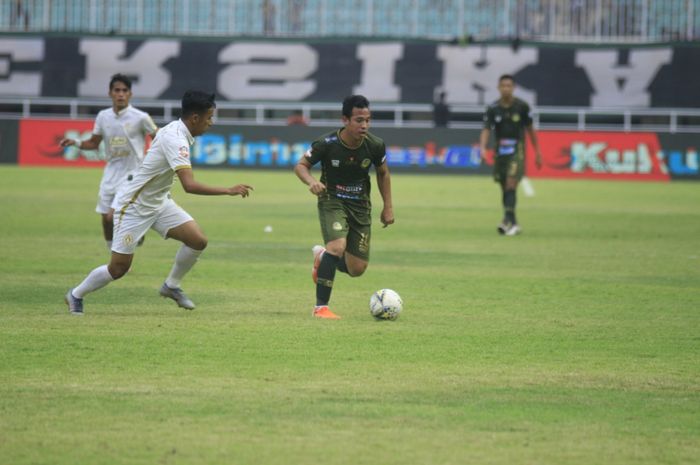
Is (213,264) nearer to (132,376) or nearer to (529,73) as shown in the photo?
(132,376)

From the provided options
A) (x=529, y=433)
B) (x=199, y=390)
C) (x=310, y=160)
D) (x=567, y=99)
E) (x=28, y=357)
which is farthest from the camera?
(x=567, y=99)

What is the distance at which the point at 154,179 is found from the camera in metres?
Answer: 11.1

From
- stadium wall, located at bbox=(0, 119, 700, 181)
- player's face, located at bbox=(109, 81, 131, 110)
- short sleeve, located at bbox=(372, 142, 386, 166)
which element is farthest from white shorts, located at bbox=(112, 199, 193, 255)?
stadium wall, located at bbox=(0, 119, 700, 181)

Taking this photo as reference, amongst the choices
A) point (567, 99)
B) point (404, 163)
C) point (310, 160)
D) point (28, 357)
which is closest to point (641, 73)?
point (567, 99)

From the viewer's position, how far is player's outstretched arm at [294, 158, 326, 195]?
1082 centimetres

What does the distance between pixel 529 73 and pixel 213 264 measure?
108 feet

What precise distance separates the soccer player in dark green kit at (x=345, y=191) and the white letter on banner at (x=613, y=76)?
36.7 meters

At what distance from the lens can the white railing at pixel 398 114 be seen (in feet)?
147

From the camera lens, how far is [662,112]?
44156 millimetres

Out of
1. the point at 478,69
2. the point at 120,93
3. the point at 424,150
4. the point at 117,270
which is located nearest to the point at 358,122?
the point at 117,270

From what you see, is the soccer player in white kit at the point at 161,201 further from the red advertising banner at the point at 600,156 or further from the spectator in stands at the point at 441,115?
the spectator in stands at the point at 441,115

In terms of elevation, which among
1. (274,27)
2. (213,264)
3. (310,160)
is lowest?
(213,264)

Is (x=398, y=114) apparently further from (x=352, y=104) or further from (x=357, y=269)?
(x=352, y=104)

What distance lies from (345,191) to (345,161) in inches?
11.7
